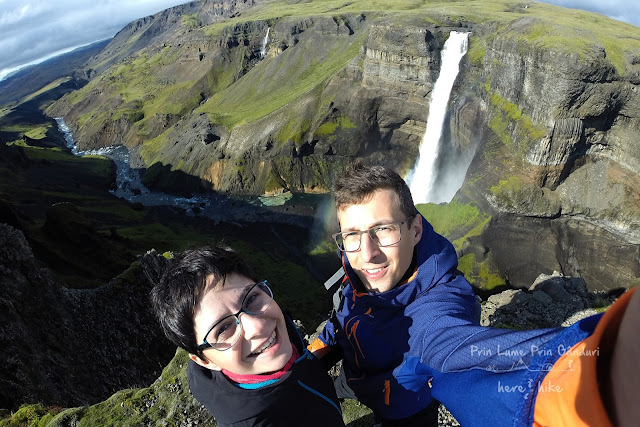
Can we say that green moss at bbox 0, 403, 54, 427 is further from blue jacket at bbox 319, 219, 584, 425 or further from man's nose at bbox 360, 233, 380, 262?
man's nose at bbox 360, 233, 380, 262

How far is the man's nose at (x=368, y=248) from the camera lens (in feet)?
12.9

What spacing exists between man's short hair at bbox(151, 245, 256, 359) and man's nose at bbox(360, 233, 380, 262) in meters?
1.48

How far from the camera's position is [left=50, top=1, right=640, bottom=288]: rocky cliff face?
1364 inches

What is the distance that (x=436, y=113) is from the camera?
56438 millimetres

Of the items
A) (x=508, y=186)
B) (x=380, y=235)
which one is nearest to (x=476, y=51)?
(x=508, y=186)

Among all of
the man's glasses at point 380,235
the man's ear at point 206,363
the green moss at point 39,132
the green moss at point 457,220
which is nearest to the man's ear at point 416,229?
the man's glasses at point 380,235

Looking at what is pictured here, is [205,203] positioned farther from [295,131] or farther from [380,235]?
[380,235]

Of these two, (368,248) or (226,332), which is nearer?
(226,332)

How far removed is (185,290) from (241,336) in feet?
2.42

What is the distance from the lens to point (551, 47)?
1396 inches

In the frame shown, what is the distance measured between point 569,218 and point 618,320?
1756 inches

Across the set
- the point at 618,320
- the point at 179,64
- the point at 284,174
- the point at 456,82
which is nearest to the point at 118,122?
the point at 179,64

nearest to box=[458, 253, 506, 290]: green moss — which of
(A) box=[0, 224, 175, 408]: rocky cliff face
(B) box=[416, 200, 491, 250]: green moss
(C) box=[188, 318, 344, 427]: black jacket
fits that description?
(B) box=[416, 200, 491, 250]: green moss

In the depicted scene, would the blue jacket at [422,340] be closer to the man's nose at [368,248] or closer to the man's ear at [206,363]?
the man's nose at [368,248]
